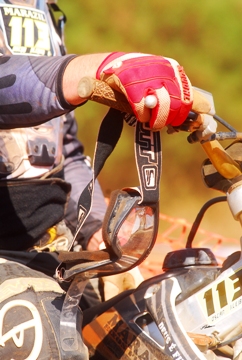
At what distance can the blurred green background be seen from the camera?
9.27ft

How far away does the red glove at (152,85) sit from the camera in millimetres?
808

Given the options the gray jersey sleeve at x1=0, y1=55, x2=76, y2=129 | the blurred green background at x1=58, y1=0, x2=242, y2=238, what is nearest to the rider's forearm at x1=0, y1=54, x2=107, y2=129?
the gray jersey sleeve at x1=0, y1=55, x2=76, y2=129

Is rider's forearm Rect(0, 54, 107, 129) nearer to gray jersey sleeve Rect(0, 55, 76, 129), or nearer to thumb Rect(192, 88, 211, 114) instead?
gray jersey sleeve Rect(0, 55, 76, 129)

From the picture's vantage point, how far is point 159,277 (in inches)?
40.9

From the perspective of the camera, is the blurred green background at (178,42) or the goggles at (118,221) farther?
the blurred green background at (178,42)

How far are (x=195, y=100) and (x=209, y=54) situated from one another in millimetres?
2039

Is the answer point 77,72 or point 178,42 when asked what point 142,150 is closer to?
point 77,72

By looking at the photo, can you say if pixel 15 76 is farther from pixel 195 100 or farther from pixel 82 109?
pixel 82 109

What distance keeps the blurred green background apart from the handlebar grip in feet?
6.58

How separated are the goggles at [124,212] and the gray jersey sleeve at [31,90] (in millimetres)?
83

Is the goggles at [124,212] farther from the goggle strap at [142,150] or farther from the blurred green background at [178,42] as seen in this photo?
the blurred green background at [178,42]

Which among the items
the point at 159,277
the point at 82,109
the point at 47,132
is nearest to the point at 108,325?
the point at 159,277

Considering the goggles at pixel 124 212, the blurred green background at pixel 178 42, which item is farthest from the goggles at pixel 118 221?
the blurred green background at pixel 178 42

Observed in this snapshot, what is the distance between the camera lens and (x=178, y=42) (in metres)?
2.87
